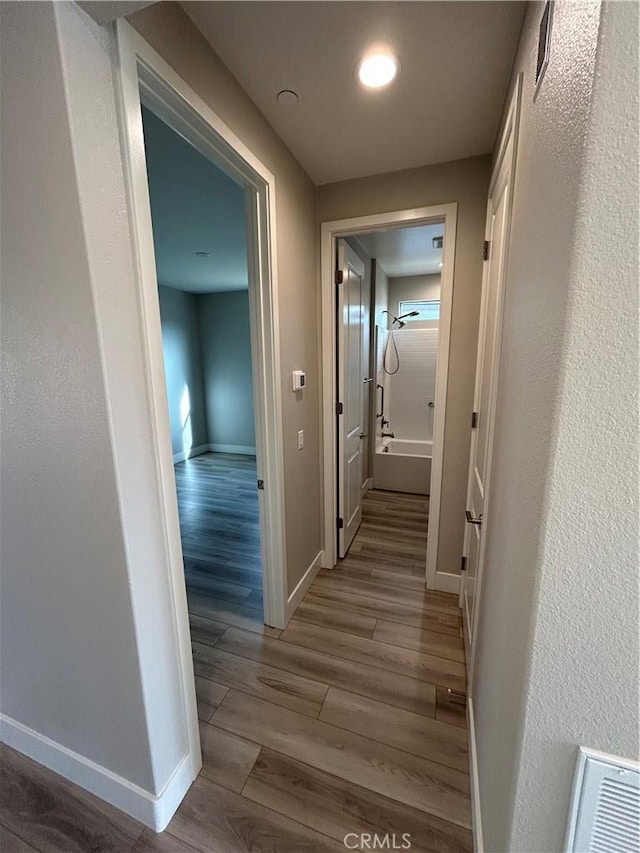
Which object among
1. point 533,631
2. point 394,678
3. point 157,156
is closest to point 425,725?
point 394,678

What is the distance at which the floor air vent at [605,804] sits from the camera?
63 centimetres

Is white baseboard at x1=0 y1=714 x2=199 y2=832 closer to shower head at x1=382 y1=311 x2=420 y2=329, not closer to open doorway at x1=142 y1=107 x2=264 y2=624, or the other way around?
open doorway at x1=142 y1=107 x2=264 y2=624

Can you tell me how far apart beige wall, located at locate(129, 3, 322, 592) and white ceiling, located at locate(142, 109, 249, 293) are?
1.55ft

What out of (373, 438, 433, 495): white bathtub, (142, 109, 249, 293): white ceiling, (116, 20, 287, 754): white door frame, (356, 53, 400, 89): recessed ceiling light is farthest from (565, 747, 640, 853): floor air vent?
(373, 438, 433, 495): white bathtub

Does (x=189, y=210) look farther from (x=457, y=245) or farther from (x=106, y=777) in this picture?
(x=106, y=777)

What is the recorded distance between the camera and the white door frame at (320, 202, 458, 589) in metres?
1.96

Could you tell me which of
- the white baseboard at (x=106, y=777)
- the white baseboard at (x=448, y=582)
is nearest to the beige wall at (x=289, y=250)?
the white baseboard at (x=448, y=582)

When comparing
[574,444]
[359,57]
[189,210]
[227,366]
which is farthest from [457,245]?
[227,366]

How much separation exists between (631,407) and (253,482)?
4308mm

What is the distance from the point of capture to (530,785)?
71 centimetres

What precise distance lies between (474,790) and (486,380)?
61.3 inches

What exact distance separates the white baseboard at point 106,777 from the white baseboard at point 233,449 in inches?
180

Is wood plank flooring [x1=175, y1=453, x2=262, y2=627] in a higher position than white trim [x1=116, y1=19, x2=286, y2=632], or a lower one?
lower

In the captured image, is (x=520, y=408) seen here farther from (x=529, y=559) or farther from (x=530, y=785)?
(x=530, y=785)
